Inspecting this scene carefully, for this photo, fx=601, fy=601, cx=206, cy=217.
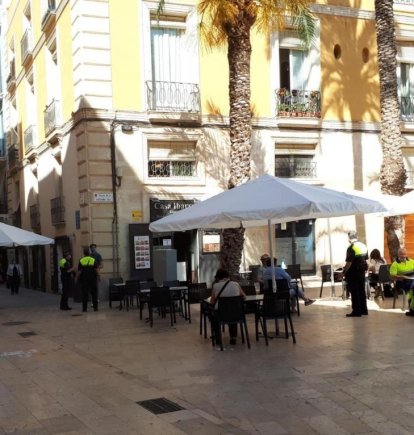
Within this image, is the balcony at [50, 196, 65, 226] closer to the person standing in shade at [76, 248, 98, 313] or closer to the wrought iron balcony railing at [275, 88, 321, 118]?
the person standing in shade at [76, 248, 98, 313]

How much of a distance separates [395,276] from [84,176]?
370 inches

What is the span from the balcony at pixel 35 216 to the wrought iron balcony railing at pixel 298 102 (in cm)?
1068

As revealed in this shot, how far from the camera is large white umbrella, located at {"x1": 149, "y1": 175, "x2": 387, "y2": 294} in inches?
352

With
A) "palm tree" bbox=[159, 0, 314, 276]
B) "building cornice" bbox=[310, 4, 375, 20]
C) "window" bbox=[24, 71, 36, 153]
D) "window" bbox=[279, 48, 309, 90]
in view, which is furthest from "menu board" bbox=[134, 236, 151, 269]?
"building cornice" bbox=[310, 4, 375, 20]

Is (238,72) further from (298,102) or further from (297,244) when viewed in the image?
(297,244)

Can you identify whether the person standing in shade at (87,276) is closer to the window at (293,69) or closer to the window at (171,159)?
the window at (171,159)

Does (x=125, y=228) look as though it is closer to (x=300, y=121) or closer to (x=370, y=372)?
(x=300, y=121)

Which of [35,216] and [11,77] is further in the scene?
[11,77]

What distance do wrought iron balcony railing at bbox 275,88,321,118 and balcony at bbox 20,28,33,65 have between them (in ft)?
34.6

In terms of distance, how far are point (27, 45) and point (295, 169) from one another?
12260mm

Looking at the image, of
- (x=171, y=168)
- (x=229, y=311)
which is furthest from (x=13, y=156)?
(x=229, y=311)

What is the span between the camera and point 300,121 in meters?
19.4

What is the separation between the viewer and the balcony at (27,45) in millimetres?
23737

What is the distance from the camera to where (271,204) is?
9.11m
